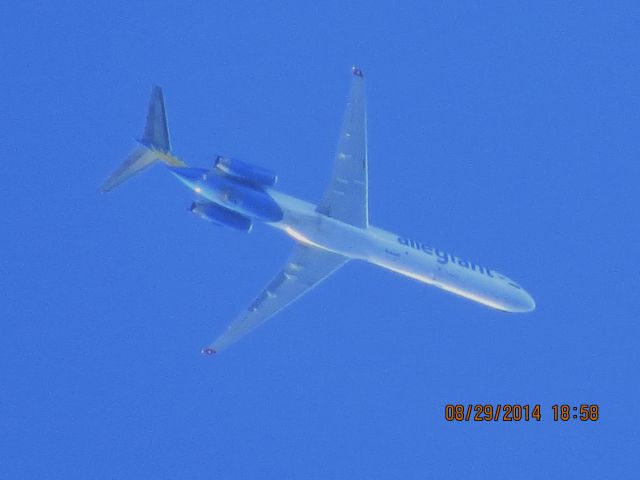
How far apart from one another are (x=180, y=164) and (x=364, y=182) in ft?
30.0

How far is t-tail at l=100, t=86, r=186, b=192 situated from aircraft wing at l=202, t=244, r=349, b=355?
8.33m

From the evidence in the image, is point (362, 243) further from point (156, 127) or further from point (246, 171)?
point (156, 127)

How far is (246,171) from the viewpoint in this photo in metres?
45.2

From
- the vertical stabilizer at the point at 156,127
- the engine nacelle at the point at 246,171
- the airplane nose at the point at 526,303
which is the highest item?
the vertical stabilizer at the point at 156,127

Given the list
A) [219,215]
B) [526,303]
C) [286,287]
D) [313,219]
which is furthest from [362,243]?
[526,303]

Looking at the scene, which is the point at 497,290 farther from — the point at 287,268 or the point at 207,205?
the point at 207,205

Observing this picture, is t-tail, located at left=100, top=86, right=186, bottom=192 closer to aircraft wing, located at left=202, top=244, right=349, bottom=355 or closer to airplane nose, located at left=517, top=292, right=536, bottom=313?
aircraft wing, located at left=202, top=244, right=349, bottom=355

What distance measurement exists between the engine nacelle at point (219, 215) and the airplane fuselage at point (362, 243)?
21.8 inches

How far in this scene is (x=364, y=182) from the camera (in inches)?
1832

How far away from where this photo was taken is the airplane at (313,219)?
4531cm

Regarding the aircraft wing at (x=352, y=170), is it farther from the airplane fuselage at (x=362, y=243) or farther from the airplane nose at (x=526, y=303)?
the airplane nose at (x=526, y=303)

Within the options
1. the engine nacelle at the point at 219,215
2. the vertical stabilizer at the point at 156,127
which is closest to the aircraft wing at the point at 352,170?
the engine nacelle at the point at 219,215

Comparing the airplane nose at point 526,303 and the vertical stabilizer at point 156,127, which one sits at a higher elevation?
the vertical stabilizer at point 156,127

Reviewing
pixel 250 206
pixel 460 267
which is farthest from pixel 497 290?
pixel 250 206
